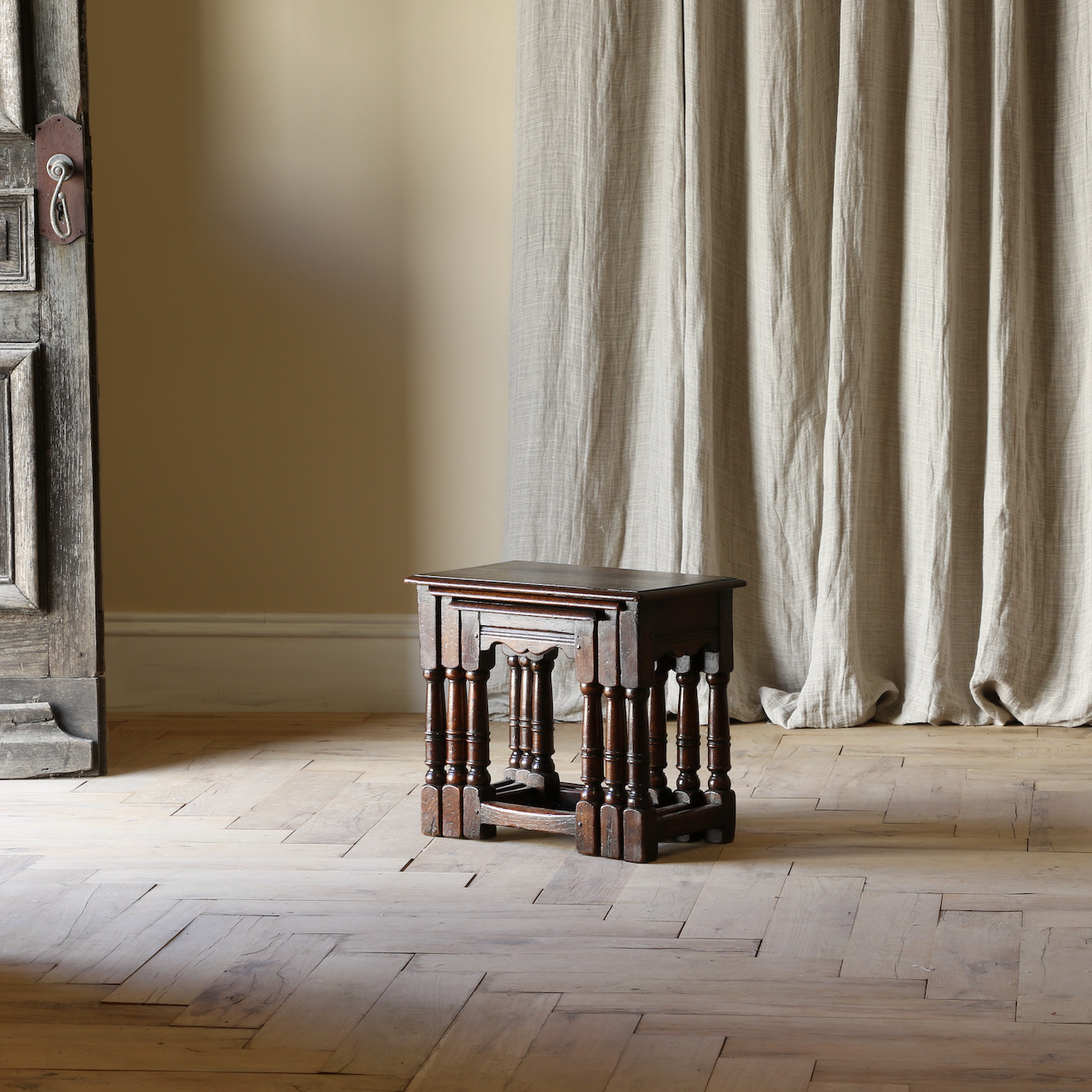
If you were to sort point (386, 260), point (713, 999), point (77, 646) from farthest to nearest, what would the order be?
point (386, 260) < point (77, 646) < point (713, 999)

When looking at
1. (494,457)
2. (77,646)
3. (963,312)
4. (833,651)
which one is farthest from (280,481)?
(963,312)

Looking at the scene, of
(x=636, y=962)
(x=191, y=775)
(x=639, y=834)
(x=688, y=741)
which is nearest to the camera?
(x=636, y=962)

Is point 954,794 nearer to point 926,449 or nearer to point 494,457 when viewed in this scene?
point 926,449

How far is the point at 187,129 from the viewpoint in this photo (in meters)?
3.15

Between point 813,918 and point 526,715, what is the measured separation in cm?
66

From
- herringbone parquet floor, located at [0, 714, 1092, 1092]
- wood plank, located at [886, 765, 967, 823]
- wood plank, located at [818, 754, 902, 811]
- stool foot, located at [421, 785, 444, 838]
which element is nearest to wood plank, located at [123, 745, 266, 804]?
herringbone parquet floor, located at [0, 714, 1092, 1092]

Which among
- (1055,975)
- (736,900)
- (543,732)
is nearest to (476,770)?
(543,732)

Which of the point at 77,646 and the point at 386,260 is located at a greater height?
the point at 386,260

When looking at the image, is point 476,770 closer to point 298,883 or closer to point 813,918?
point 298,883

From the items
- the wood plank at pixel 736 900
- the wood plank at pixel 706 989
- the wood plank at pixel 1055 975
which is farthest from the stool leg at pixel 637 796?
the wood plank at pixel 1055 975

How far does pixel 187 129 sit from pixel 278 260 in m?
0.34

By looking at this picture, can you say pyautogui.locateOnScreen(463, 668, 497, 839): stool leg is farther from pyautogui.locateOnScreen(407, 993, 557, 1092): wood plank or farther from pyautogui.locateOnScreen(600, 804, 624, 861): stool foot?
pyautogui.locateOnScreen(407, 993, 557, 1092): wood plank

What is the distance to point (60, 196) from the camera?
257cm

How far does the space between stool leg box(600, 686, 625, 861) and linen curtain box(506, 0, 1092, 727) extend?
1.01 metres
